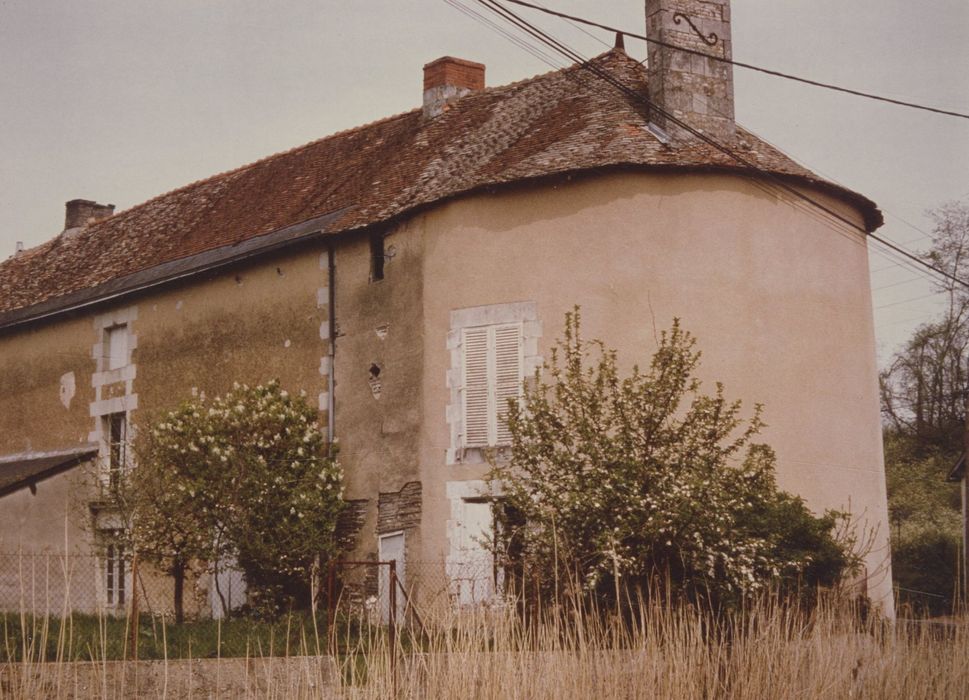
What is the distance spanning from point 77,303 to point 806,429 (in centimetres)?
1208

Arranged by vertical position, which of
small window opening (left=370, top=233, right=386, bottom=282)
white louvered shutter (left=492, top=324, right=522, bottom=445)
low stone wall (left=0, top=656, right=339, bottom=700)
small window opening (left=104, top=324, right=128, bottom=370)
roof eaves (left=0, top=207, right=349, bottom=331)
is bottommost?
low stone wall (left=0, top=656, right=339, bottom=700)

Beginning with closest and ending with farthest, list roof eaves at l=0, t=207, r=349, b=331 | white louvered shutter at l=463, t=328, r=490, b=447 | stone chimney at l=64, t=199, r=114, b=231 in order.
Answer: white louvered shutter at l=463, t=328, r=490, b=447, roof eaves at l=0, t=207, r=349, b=331, stone chimney at l=64, t=199, r=114, b=231

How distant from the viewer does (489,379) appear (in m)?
16.0

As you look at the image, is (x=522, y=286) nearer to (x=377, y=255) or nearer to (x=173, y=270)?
(x=377, y=255)

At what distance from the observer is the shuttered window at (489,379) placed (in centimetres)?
1590

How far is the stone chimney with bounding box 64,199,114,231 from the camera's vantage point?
2764 cm

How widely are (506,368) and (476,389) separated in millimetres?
455

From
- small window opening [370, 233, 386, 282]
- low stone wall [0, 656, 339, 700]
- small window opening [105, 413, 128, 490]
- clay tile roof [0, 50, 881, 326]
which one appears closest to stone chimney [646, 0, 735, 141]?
clay tile roof [0, 50, 881, 326]

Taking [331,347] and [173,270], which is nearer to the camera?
[331,347]

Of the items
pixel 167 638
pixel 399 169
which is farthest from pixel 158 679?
pixel 399 169

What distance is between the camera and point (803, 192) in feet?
55.2

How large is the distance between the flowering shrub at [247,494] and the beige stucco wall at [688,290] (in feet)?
5.40

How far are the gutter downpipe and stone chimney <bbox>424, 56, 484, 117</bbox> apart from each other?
3.36 m

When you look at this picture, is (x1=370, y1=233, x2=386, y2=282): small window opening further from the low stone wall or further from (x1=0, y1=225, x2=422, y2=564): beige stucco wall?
the low stone wall
